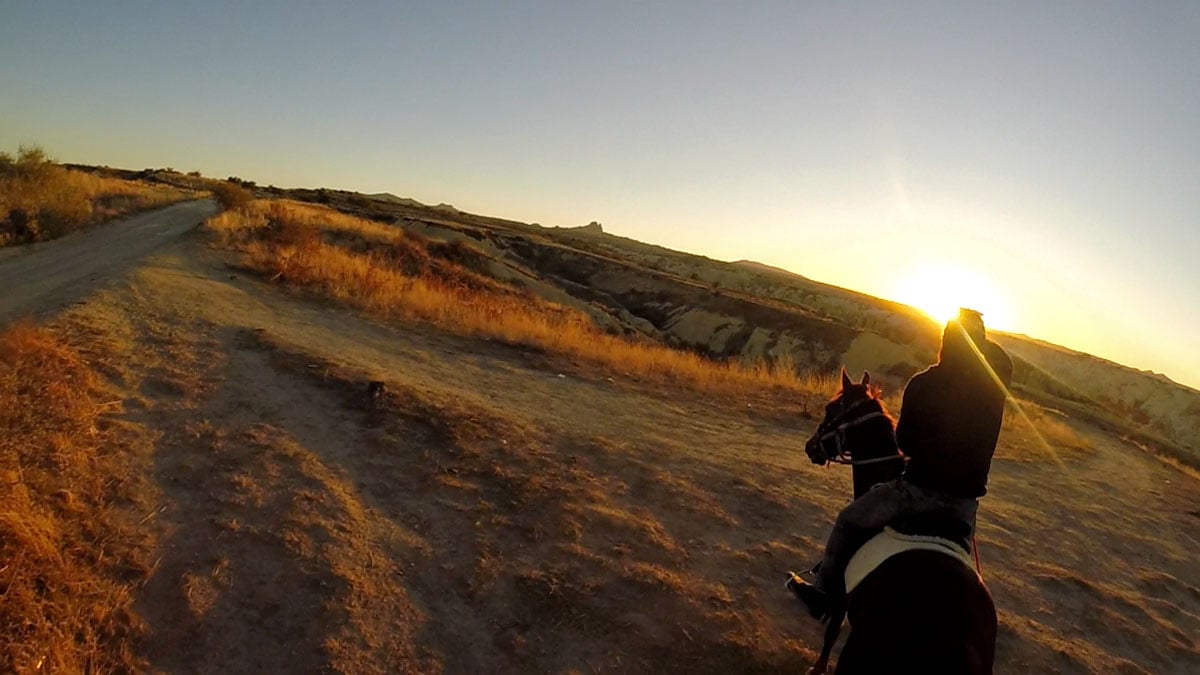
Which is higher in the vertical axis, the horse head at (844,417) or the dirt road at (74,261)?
the horse head at (844,417)

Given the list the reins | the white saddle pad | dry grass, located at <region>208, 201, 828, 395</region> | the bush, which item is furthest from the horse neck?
the bush

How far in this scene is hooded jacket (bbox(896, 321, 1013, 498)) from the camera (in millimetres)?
3807

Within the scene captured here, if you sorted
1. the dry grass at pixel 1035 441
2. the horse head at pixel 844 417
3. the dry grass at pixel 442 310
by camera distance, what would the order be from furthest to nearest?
the dry grass at pixel 442 310 → the dry grass at pixel 1035 441 → the horse head at pixel 844 417

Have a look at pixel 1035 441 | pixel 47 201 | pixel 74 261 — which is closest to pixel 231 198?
pixel 47 201

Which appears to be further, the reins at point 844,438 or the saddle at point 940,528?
the reins at point 844,438

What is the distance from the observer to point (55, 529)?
4.99m

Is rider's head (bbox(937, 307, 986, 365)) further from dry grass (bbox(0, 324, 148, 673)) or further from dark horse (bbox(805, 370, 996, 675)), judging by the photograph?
dry grass (bbox(0, 324, 148, 673))

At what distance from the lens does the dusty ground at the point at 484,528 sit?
5.08 m

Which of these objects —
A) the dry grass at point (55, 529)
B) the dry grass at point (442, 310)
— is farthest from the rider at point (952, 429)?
the dry grass at point (442, 310)

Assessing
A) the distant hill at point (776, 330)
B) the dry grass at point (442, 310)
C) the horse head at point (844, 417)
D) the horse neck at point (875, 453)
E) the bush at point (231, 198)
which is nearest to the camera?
the horse neck at point (875, 453)

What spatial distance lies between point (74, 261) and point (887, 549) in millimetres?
18340

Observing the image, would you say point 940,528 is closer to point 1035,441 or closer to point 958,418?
point 958,418

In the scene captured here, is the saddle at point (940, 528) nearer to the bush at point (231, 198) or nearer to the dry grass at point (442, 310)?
the dry grass at point (442, 310)

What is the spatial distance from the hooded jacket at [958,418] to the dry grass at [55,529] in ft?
17.1
